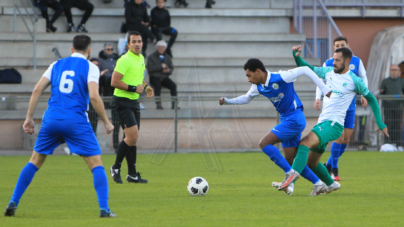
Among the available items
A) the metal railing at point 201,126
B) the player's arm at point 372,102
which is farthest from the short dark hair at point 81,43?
the metal railing at point 201,126

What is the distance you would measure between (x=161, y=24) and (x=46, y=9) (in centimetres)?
392

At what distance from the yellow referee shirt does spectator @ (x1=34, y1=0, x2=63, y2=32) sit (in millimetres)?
10480

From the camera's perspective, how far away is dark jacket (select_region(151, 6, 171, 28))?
18.3 metres

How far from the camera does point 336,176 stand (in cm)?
946

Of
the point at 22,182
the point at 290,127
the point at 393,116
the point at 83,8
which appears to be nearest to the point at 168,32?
the point at 83,8

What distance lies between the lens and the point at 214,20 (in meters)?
20.8

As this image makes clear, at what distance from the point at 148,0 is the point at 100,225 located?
1632 cm

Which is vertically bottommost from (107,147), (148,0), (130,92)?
(107,147)

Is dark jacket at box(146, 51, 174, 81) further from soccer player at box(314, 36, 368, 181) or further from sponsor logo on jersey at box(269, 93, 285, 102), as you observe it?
sponsor logo on jersey at box(269, 93, 285, 102)

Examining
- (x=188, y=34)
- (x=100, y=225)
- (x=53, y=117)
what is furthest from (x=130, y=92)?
(x=188, y=34)

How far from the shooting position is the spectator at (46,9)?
1864cm

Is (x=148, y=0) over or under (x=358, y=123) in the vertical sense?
over

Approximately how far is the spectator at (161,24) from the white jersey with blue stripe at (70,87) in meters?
12.8

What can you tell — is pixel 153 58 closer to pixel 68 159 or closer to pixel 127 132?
pixel 68 159
